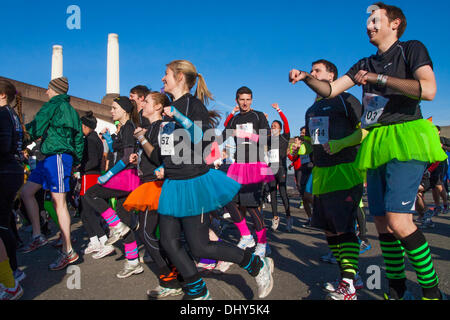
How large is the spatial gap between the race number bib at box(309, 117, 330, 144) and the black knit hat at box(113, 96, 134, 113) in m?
2.40

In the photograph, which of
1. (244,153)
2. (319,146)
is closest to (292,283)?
(319,146)

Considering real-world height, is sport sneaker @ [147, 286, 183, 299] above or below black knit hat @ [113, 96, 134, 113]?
below

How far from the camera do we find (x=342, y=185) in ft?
9.77

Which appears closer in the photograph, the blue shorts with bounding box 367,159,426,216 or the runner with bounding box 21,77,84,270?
the blue shorts with bounding box 367,159,426,216

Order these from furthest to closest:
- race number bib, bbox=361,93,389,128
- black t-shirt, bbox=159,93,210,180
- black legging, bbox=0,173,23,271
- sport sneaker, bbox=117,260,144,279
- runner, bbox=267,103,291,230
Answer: runner, bbox=267,103,291,230
sport sneaker, bbox=117,260,144,279
black legging, bbox=0,173,23,271
black t-shirt, bbox=159,93,210,180
race number bib, bbox=361,93,389,128

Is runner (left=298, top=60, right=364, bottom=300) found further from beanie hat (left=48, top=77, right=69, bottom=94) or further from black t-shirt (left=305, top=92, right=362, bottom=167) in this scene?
beanie hat (left=48, top=77, right=69, bottom=94)

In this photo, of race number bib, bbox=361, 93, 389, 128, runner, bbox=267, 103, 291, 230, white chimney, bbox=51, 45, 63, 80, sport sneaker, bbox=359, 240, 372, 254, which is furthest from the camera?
white chimney, bbox=51, 45, 63, 80

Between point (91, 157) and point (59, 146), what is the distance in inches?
49.3

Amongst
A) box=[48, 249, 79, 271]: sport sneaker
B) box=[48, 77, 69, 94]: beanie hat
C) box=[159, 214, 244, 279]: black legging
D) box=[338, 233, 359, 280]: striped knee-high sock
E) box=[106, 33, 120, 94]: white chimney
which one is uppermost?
box=[106, 33, 120, 94]: white chimney

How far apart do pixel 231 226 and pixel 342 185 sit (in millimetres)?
4292

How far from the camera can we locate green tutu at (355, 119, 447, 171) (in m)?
2.24

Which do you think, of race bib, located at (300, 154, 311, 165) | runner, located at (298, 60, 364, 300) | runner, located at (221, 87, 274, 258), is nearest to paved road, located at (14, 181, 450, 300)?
runner, located at (298, 60, 364, 300)

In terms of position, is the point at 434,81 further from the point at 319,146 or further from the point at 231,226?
the point at 231,226

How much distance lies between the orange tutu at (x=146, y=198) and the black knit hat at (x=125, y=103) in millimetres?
1447
